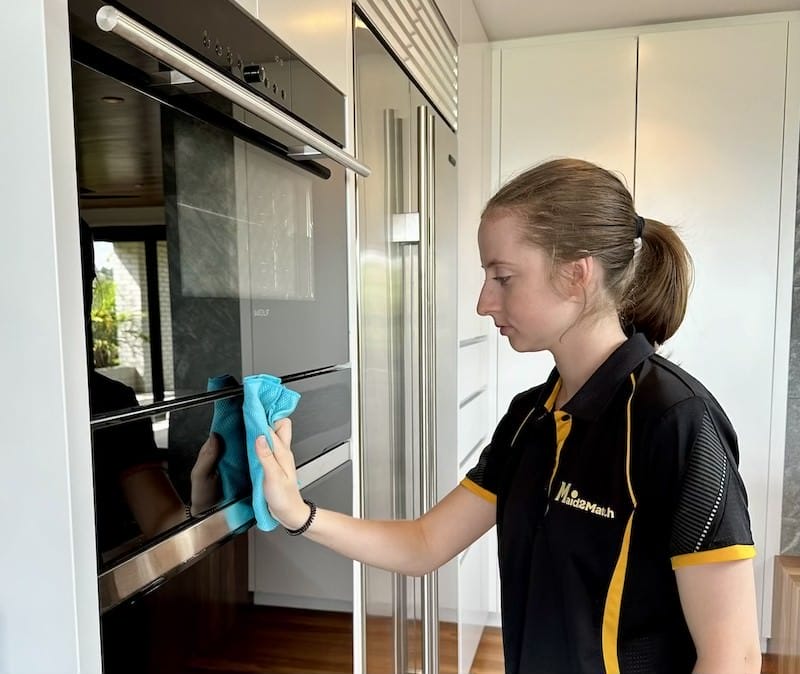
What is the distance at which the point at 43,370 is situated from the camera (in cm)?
58

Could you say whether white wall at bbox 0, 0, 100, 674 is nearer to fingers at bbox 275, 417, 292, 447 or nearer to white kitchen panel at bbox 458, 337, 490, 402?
fingers at bbox 275, 417, 292, 447

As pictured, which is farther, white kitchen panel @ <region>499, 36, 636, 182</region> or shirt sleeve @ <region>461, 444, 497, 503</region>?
white kitchen panel @ <region>499, 36, 636, 182</region>

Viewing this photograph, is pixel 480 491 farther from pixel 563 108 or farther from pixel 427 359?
pixel 563 108

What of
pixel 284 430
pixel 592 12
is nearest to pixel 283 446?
pixel 284 430

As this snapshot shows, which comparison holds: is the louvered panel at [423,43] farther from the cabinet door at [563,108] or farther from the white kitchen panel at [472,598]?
the white kitchen panel at [472,598]

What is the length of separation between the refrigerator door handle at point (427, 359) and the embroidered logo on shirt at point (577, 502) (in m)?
0.77

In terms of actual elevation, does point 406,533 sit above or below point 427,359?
below

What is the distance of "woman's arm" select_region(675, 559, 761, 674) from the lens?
85cm

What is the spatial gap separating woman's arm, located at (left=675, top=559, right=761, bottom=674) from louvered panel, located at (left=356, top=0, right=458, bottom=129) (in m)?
1.11

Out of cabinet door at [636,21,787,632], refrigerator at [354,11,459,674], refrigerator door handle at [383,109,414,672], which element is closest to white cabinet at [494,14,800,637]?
cabinet door at [636,21,787,632]

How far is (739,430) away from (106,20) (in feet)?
9.03

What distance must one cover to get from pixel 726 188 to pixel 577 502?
216cm

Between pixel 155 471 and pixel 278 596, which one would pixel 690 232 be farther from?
pixel 155 471

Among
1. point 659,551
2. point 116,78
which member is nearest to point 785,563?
point 659,551
